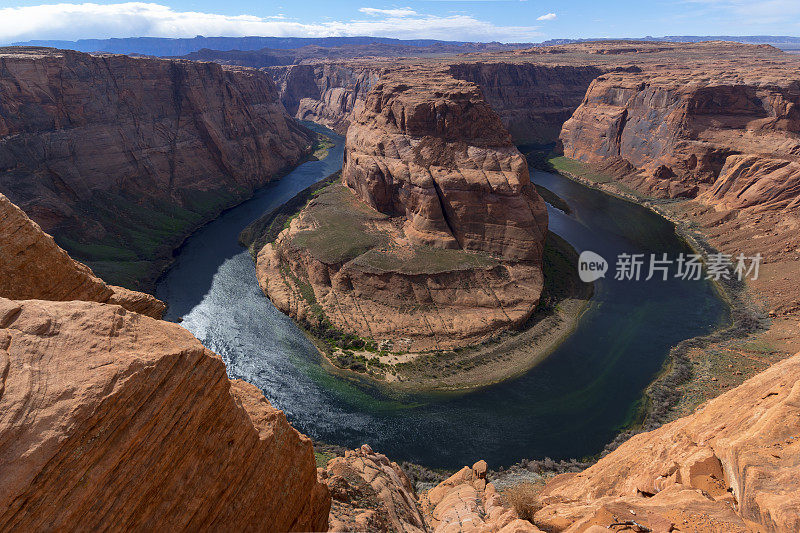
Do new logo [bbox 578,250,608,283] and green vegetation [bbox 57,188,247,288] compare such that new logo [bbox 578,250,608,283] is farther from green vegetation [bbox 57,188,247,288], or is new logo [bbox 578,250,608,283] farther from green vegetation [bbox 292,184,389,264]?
green vegetation [bbox 57,188,247,288]

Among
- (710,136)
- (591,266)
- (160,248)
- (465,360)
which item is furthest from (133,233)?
(710,136)

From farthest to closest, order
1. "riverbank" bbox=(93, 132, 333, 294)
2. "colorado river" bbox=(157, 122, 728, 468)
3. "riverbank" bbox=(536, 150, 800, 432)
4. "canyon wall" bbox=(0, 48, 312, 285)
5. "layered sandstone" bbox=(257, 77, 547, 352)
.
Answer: "canyon wall" bbox=(0, 48, 312, 285) < "riverbank" bbox=(93, 132, 333, 294) < "layered sandstone" bbox=(257, 77, 547, 352) < "riverbank" bbox=(536, 150, 800, 432) < "colorado river" bbox=(157, 122, 728, 468)

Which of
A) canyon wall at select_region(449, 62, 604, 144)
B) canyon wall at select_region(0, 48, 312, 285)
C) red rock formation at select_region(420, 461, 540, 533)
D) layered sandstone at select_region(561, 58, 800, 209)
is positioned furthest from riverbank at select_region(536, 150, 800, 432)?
canyon wall at select_region(449, 62, 604, 144)

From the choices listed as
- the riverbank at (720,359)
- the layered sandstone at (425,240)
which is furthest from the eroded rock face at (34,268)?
the riverbank at (720,359)

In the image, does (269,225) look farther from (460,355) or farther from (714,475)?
(714,475)

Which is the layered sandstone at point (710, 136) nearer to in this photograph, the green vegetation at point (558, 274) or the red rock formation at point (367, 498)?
the green vegetation at point (558, 274)

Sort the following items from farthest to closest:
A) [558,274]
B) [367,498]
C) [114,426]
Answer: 1. [558,274]
2. [367,498]
3. [114,426]
